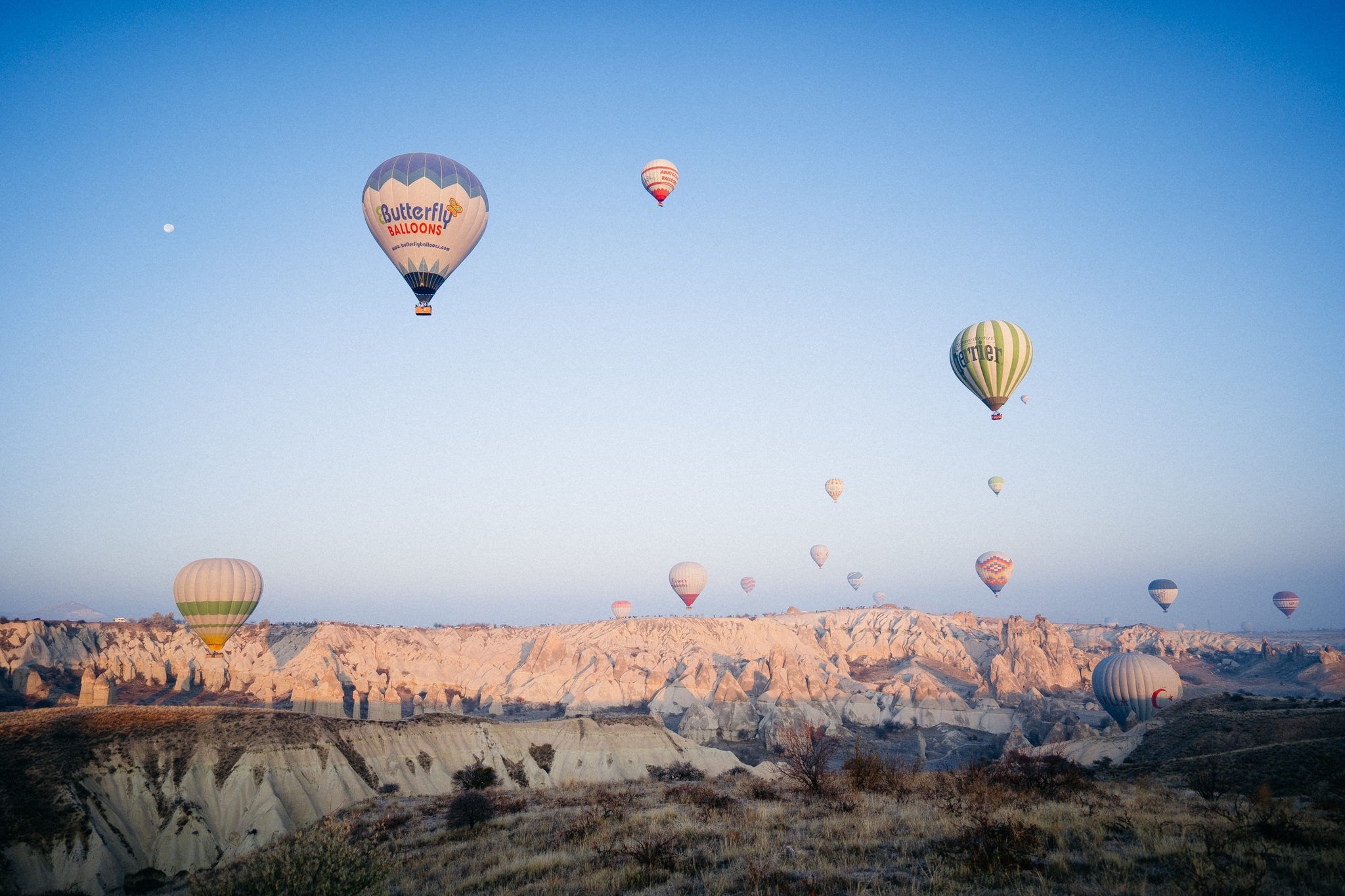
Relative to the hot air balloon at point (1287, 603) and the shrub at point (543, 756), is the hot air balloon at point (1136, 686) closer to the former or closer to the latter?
the shrub at point (543, 756)

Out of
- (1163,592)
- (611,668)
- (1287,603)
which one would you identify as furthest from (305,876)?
(1287,603)

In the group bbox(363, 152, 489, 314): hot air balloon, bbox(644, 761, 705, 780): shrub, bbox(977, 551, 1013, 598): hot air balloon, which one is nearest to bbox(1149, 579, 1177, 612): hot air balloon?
bbox(977, 551, 1013, 598): hot air balloon

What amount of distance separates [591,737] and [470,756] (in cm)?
1021

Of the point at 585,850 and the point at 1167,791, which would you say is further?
the point at 1167,791

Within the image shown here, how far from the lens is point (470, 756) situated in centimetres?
4675

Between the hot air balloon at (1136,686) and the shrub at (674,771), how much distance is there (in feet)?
137

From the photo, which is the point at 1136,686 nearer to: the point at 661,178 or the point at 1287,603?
the point at 661,178

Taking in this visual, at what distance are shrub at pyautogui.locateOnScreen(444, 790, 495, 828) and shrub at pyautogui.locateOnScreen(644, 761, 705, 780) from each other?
2597 cm

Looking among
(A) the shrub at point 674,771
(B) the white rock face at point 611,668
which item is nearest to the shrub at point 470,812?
(A) the shrub at point 674,771

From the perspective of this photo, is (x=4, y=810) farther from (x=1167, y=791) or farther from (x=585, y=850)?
(x=1167, y=791)

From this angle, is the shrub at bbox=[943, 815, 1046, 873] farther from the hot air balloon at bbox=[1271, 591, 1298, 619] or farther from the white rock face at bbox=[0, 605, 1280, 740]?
the hot air balloon at bbox=[1271, 591, 1298, 619]

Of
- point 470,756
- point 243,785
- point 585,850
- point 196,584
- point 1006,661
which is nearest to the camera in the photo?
point 585,850

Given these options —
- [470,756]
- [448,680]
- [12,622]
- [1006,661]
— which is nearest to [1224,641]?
[1006,661]

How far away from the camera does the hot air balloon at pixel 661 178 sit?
51.1 m
